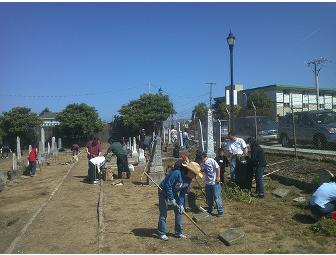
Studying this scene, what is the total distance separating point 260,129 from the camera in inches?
891

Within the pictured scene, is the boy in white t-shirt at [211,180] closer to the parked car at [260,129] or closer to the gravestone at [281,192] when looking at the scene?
the gravestone at [281,192]

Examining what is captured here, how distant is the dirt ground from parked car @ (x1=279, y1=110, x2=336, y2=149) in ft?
17.9

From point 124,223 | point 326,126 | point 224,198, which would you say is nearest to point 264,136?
point 326,126

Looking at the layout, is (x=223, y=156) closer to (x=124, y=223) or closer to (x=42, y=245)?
(x=124, y=223)

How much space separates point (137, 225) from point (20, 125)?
30763 mm

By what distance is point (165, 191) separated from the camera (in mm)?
7336

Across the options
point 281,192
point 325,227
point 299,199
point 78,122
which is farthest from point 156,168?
point 78,122

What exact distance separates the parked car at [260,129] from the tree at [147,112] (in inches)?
642

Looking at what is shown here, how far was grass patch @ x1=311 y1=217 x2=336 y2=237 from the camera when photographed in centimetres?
718

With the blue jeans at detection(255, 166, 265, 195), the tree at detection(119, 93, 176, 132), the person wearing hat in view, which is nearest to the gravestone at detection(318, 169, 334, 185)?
the blue jeans at detection(255, 166, 265, 195)

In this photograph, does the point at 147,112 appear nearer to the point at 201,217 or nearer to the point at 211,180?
the point at 211,180

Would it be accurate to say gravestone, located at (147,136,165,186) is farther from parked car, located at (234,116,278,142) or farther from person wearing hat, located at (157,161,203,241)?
parked car, located at (234,116,278,142)

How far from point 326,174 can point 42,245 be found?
21.9 feet

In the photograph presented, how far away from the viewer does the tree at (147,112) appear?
38.1 m
